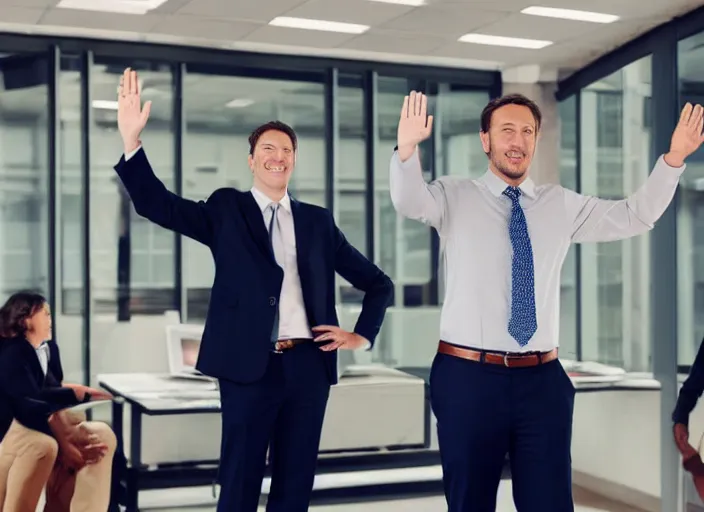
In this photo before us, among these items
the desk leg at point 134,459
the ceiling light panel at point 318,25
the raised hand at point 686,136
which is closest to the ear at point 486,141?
the raised hand at point 686,136

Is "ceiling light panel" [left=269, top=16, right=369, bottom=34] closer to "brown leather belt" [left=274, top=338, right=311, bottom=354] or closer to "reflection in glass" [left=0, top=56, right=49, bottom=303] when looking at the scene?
"reflection in glass" [left=0, top=56, right=49, bottom=303]

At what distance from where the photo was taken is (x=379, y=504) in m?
5.54

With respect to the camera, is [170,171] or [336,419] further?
[170,171]

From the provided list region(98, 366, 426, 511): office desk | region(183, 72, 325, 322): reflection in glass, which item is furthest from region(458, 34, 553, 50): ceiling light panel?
region(98, 366, 426, 511): office desk

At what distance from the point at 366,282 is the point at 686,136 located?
1.14 meters

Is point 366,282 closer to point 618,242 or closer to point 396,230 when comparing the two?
point 618,242

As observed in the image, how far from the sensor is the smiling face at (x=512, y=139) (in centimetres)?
269

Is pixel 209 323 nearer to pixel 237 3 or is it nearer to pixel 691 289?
pixel 237 3

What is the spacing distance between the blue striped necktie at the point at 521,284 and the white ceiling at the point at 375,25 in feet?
9.35

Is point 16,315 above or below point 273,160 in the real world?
below

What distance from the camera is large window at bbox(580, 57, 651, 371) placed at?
6.05 m

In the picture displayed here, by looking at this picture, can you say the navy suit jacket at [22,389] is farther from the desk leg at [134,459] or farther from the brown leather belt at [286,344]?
the brown leather belt at [286,344]

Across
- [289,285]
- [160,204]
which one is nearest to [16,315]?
[160,204]

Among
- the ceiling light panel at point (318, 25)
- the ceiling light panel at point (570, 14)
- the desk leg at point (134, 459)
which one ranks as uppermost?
the ceiling light panel at point (318, 25)
